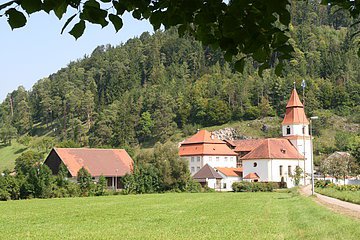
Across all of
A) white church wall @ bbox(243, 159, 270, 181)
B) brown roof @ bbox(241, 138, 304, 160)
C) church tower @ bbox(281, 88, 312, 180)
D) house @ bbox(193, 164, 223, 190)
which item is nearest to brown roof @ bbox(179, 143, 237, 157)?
brown roof @ bbox(241, 138, 304, 160)

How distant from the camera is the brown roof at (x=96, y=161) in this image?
76.1 m

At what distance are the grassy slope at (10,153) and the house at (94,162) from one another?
4156 cm

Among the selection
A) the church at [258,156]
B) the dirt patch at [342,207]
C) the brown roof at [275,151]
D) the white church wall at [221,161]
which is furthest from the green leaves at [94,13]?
the white church wall at [221,161]

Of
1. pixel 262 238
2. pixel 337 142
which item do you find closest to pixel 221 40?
pixel 262 238

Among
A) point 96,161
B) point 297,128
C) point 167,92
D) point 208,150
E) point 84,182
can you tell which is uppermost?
point 167,92

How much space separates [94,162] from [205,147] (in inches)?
862

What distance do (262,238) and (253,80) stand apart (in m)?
132

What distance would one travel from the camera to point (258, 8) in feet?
12.1

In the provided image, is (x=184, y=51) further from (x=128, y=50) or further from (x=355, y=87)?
(x=355, y=87)

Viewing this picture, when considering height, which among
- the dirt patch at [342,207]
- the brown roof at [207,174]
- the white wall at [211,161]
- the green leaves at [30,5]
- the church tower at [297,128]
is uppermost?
the church tower at [297,128]

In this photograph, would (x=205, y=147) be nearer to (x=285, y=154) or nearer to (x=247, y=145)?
(x=247, y=145)

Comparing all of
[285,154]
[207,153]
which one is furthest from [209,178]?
[285,154]

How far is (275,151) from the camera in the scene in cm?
8425

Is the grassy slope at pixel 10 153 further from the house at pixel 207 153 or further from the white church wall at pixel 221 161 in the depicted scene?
the white church wall at pixel 221 161
